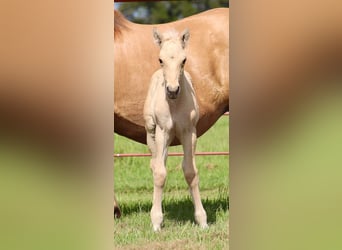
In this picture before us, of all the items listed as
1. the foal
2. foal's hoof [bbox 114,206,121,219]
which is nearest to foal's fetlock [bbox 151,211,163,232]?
the foal

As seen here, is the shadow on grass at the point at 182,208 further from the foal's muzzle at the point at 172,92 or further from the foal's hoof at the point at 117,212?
the foal's muzzle at the point at 172,92

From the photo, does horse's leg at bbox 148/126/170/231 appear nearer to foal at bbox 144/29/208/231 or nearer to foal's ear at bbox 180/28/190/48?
foal at bbox 144/29/208/231

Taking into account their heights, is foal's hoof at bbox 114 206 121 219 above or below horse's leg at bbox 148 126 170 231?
below

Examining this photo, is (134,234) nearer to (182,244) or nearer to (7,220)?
(182,244)

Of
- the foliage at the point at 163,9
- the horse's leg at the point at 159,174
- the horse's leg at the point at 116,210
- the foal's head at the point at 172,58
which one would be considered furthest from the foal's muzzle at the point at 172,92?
the horse's leg at the point at 116,210

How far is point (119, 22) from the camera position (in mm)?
1675

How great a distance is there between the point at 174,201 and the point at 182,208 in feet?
0.10

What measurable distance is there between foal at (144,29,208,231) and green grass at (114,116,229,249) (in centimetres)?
3

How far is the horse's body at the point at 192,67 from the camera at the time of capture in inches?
64.2

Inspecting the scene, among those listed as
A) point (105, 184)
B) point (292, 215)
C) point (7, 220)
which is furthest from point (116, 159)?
point (292, 215)

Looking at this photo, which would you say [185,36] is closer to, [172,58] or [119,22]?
[172,58]

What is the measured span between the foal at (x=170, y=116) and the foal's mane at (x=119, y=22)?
0.16 m

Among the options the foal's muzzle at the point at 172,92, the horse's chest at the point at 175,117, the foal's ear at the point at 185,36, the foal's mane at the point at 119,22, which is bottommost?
the horse's chest at the point at 175,117

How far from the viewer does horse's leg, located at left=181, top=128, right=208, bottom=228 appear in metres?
1.57
